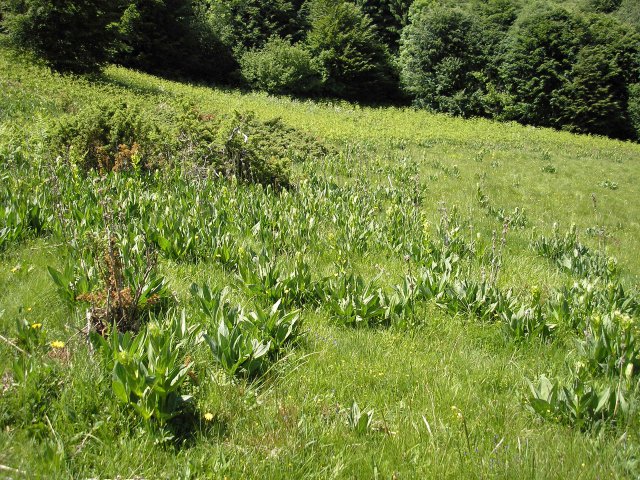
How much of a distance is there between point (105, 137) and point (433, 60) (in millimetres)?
38342

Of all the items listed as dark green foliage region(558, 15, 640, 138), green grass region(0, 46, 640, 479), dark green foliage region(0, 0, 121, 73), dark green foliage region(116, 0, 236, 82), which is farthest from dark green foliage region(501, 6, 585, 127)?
green grass region(0, 46, 640, 479)

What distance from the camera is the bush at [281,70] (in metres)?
36.3

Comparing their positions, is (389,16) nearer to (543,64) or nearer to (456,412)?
(543,64)

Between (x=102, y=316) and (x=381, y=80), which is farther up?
(x=381, y=80)

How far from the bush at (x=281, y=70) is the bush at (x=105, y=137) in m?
29.7

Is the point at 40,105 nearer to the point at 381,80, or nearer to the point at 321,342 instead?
the point at 321,342

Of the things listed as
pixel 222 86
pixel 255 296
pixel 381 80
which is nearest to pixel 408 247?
pixel 255 296

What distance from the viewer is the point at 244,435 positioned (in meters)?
2.25

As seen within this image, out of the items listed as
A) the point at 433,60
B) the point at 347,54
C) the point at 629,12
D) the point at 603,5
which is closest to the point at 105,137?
the point at 347,54

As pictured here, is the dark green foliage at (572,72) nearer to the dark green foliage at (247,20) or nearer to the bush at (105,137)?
the dark green foliage at (247,20)

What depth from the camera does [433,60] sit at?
134ft

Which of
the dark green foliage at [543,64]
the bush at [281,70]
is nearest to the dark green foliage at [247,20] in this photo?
the bush at [281,70]

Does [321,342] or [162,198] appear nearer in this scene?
[321,342]

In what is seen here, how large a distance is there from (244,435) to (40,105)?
12851 mm
